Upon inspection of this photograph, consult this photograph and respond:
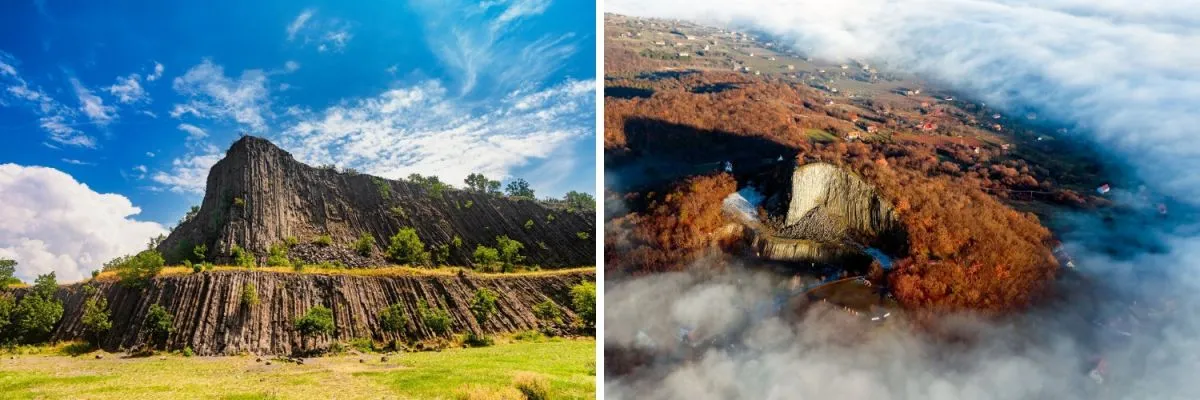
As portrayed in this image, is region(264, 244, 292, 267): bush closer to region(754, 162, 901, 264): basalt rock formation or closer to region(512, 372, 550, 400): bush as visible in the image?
region(512, 372, 550, 400): bush

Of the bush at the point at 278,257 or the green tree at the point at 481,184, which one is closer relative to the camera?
the bush at the point at 278,257

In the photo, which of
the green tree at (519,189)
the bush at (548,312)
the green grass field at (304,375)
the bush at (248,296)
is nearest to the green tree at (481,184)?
the green tree at (519,189)

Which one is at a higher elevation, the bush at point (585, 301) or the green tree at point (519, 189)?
the green tree at point (519, 189)

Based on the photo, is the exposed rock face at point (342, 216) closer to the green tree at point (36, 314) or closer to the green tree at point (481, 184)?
the green tree at point (481, 184)

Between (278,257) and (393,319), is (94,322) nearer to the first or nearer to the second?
(278,257)

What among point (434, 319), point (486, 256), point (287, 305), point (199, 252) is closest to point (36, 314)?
point (199, 252)

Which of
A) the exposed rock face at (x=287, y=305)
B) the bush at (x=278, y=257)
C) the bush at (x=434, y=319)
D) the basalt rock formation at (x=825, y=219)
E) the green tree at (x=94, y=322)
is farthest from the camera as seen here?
the bush at (x=434, y=319)
